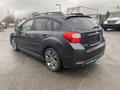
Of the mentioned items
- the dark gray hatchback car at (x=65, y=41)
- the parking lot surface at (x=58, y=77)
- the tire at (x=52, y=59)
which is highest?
the dark gray hatchback car at (x=65, y=41)

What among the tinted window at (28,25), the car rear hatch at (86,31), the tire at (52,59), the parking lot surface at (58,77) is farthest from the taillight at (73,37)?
the tinted window at (28,25)

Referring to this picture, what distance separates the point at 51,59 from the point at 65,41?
87 centimetres

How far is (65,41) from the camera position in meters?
3.62

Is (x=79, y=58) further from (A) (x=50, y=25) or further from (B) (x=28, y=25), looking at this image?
(B) (x=28, y=25)

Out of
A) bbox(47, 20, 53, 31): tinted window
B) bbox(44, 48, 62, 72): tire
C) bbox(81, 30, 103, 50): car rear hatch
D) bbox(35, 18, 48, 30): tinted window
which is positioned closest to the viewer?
bbox(81, 30, 103, 50): car rear hatch

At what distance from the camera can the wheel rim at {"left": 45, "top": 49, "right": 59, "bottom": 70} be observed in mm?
4035

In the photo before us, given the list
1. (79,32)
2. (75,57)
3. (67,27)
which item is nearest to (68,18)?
(67,27)

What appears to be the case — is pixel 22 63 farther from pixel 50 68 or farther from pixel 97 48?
pixel 97 48

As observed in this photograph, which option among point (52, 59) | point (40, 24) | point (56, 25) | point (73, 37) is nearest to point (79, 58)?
point (73, 37)

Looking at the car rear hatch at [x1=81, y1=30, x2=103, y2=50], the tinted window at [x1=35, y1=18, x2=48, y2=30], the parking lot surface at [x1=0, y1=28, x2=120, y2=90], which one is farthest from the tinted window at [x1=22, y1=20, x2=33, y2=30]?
the car rear hatch at [x1=81, y1=30, x2=103, y2=50]

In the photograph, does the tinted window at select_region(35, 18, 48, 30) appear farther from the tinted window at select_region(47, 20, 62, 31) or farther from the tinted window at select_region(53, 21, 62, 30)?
the tinted window at select_region(53, 21, 62, 30)

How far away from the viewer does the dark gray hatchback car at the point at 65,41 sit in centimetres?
358

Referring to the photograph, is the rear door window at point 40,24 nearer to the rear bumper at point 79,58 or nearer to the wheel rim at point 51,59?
the wheel rim at point 51,59

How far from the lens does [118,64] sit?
455cm
